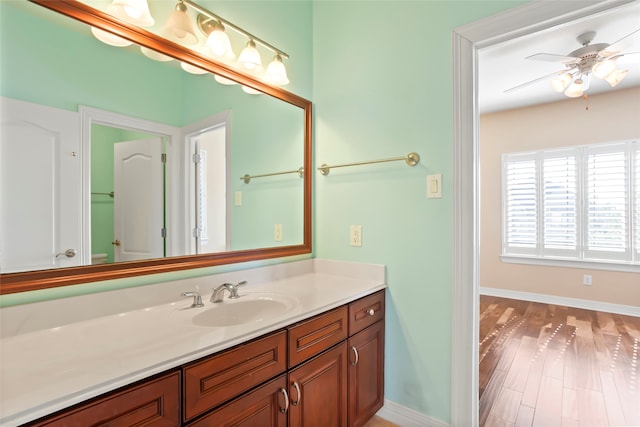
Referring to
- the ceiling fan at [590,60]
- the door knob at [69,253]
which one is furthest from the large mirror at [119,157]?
the ceiling fan at [590,60]

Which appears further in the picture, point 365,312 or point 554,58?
point 554,58

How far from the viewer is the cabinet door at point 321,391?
1.15 metres

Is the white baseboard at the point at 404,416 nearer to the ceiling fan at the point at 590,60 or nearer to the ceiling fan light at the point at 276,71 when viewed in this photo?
the ceiling fan light at the point at 276,71

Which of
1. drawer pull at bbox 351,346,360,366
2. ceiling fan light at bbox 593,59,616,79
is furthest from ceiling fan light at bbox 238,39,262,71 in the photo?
ceiling fan light at bbox 593,59,616,79

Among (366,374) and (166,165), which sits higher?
(166,165)

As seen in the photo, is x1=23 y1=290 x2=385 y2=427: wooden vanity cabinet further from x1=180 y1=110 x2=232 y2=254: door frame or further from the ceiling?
the ceiling

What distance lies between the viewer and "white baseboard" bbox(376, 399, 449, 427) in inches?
61.7

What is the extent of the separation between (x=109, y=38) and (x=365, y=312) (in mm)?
1603

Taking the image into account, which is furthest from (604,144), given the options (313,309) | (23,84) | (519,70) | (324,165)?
(23,84)

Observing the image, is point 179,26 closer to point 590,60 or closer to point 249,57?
point 249,57

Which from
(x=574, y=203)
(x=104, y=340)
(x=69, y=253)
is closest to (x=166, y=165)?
(x=69, y=253)

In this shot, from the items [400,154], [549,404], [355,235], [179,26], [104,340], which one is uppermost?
[179,26]

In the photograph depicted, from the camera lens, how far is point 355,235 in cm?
185

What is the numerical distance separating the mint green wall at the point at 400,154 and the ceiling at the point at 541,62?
54 centimetres
